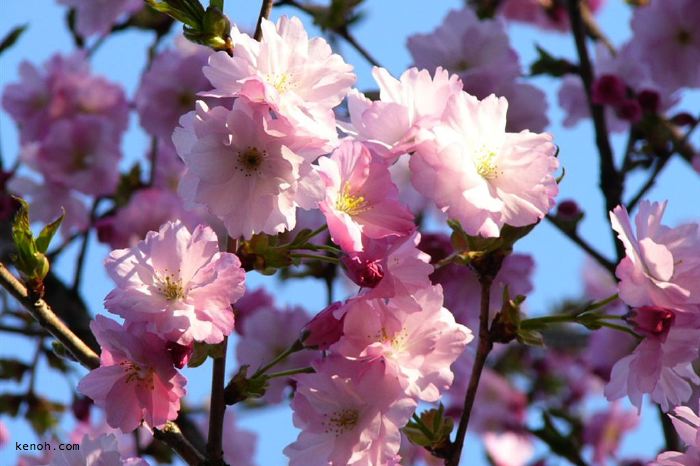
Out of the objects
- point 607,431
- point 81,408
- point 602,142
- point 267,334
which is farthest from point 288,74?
point 607,431

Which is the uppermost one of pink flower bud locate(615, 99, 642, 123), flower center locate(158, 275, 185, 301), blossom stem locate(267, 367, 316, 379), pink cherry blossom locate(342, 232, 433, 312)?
pink flower bud locate(615, 99, 642, 123)

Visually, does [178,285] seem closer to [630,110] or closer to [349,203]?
[349,203]

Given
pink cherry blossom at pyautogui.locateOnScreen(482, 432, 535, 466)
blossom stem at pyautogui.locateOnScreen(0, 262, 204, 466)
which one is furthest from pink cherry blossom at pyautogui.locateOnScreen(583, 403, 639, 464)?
blossom stem at pyautogui.locateOnScreen(0, 262, 204, 466)

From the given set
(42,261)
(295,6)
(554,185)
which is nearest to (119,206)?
(295,6)

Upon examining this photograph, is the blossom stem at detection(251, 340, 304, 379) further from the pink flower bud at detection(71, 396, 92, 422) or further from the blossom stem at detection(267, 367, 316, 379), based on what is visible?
the pink flower bud at detection(71, 396, 92, 422)

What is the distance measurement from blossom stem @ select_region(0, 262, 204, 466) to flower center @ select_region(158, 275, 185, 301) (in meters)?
0.13

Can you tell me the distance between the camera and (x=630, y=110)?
95.4 inches

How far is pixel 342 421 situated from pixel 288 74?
1.31ft

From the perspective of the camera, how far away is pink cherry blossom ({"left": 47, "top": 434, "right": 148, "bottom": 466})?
124cm

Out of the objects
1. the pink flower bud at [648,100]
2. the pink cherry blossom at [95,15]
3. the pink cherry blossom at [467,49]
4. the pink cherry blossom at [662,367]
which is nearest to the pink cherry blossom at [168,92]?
the pink cherry blossom at [95,15]

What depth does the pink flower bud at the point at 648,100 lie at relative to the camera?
2527mm

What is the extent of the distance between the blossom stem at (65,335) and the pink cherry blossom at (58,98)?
5.46 ft

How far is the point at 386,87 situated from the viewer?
50.0 inches

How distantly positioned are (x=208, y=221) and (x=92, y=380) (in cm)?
86
